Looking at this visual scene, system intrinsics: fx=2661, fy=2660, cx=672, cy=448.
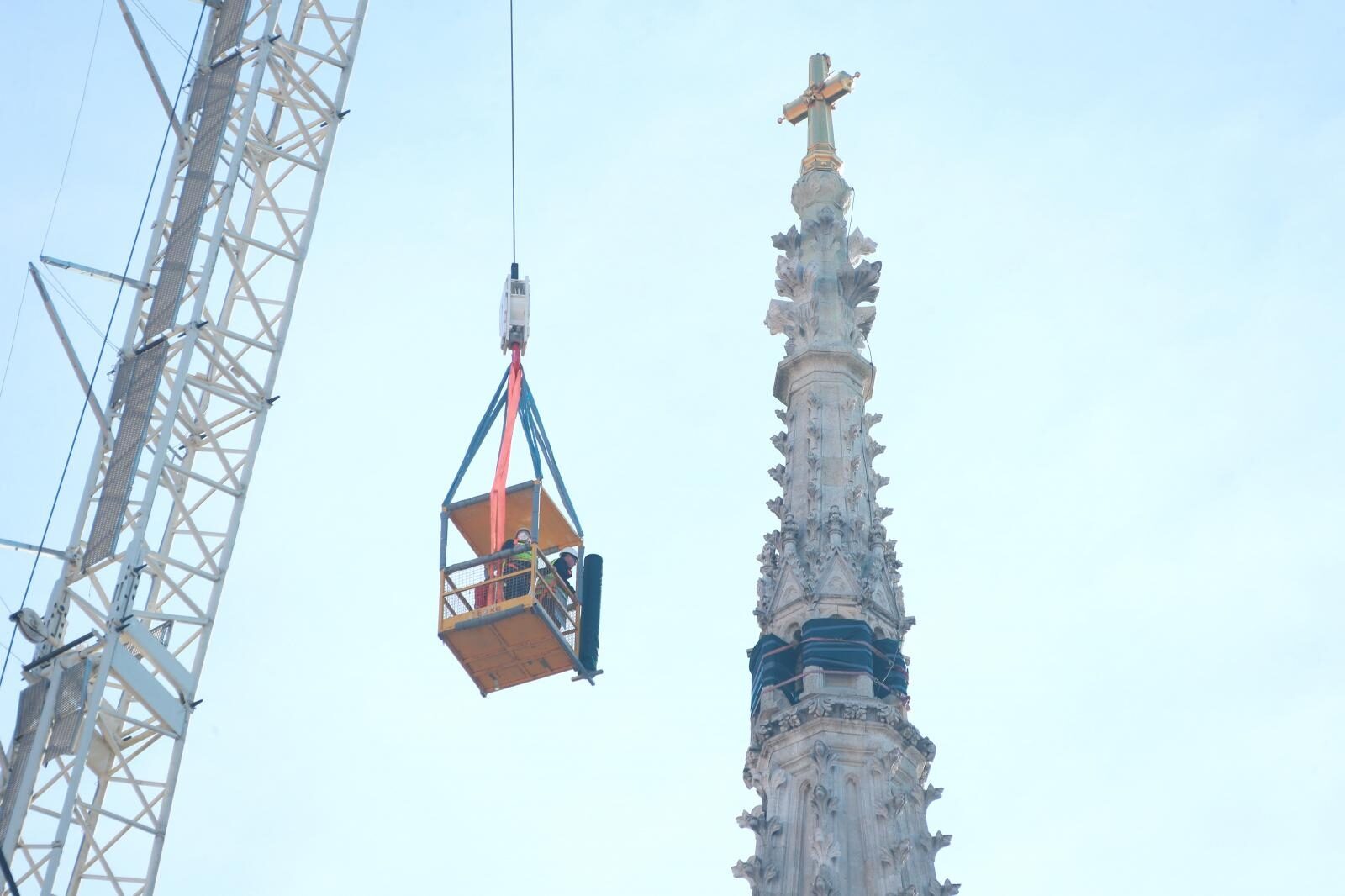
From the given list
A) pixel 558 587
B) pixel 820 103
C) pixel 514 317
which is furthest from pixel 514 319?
pixel 820 103

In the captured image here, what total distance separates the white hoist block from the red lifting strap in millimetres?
Answer: 200

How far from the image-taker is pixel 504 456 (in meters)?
53.7

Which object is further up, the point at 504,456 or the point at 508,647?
the point at 504,456

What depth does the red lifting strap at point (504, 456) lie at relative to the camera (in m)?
52.1

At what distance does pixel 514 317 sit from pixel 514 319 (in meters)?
0.05

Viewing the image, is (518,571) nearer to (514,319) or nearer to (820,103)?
(514,319)

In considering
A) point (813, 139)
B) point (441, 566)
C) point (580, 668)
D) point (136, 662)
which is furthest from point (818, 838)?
point (813, 139)

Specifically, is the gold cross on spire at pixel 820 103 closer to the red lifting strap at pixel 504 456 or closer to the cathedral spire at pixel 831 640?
the cathedral spire at pixel 831 640

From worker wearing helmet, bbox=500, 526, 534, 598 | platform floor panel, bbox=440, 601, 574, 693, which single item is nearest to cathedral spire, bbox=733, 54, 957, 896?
platform floor panel, bbox=440, 601, 574, 693

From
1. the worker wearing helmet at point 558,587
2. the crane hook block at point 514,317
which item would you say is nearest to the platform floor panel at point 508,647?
the worker wearing helmet at point 558,587

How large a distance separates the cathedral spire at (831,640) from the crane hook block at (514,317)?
6.31 meters

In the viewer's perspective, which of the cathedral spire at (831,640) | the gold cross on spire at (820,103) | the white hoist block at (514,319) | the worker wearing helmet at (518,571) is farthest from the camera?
the gold cross on spire at (820,103)

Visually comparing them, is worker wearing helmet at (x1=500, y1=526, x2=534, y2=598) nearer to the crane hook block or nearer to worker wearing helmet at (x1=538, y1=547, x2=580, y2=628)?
worker wearing helmet at (x1=538, y1=547, x2=580, y2=628)

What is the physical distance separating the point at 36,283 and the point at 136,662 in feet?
29.5
